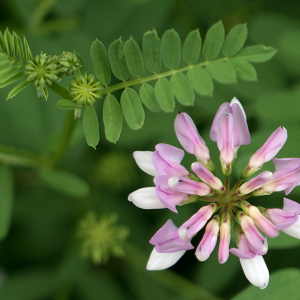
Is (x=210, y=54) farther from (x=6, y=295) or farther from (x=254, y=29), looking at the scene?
(x=6, y=295)

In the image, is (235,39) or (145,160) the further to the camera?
(235,39)

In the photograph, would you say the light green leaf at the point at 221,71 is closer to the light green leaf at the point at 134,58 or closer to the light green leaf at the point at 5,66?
the light green leaf at the point at 134,58

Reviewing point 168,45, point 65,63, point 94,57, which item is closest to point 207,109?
point 168,45

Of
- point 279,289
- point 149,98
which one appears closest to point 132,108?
point 149,98

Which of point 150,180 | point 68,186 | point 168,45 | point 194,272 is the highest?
point 168,45

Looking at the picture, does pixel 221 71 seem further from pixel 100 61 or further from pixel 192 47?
pixel 100 61

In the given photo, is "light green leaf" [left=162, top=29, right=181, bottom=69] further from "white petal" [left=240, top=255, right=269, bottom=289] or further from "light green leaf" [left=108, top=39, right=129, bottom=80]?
"white petal" [left=240, top=255, right=269, bottom=289]
